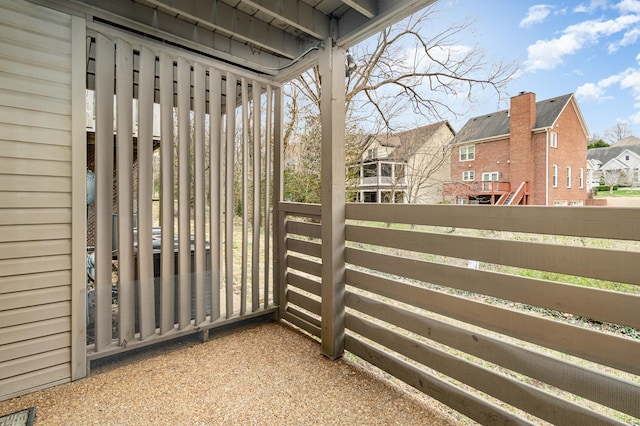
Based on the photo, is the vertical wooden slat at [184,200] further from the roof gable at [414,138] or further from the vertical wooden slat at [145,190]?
the roof gable at [414,138]

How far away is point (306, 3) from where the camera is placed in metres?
2.15

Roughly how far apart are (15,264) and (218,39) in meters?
2.11

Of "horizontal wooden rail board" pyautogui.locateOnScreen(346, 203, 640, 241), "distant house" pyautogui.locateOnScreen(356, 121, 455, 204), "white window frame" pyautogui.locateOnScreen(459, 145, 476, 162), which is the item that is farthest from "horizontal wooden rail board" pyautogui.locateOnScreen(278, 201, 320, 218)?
"distant house" pyautogui.locateOnScreen(356, 121, 455, 204)

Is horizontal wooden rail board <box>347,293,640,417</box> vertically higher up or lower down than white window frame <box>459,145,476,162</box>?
lower down

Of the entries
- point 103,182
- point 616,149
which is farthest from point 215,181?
point 616,149

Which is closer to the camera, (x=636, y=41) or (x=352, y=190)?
(x=636, y=41)

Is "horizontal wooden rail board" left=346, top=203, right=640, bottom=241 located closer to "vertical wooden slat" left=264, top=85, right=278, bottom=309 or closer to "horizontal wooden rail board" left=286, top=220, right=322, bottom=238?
"horizontal wooden rail board" left=286, top=220, right=322, bottom=238

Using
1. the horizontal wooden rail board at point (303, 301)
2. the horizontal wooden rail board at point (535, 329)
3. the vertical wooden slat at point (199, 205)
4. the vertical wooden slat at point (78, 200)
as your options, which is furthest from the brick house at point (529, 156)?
the vertical wooden slat at point (78, 200)

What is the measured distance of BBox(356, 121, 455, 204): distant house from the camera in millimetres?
4789

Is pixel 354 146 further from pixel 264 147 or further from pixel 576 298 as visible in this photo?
pixel 576 298

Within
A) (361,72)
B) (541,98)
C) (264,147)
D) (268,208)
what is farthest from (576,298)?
(361,72)

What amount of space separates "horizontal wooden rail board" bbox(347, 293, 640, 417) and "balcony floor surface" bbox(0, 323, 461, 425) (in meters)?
0.41

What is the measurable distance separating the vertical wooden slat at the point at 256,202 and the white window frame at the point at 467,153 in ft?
7.62

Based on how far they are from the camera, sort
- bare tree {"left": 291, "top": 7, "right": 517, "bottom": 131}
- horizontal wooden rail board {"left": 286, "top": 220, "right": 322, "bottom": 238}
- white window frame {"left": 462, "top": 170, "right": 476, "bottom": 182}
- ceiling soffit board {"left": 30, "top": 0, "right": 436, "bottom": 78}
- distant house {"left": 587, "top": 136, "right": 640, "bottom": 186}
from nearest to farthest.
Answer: distant house {"left": 587, "top": 136, "right": 640, "bottom": 186} → ceiling soffit board {"left": 30, "top": 0, "right": 436, "bottom": 78} → horizontal wooden rail board {"left": 286, "top": 220, "right": 322, "bottom": 238} → white window frame {"left": 462, "top": 170, "right": 476, "bottom": 182} → bare tree {"left": 291, "top": 7, "right": 517, "bottom": 131}
